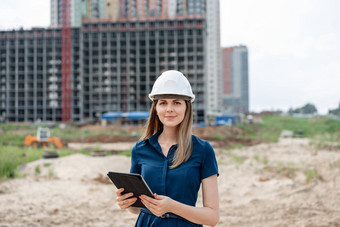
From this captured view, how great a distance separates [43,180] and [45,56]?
Answer: 62.8 meters

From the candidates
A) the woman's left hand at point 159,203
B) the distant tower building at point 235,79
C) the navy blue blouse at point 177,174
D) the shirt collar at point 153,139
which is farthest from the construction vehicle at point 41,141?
the distant tower building at point 235,79

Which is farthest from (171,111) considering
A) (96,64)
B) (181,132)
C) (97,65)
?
(96,64)

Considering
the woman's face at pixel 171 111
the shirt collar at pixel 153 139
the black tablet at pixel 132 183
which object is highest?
the woman's face at pixel 171 111

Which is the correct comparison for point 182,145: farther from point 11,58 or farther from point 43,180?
point 11,58

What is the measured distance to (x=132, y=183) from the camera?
5.66ft

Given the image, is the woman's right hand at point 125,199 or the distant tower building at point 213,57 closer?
the woman's right hand at point 125,199

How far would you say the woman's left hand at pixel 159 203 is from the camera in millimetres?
1708

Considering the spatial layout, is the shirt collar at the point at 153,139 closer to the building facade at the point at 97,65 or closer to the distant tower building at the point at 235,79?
the building facade at the point at 97,65

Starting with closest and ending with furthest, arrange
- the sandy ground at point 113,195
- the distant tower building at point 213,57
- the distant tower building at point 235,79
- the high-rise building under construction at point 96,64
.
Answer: the sandy ground at point 113,195, the high-rise building under construction at point 96,64, the distant tower building at point 213,57, the distant tower building at point 235,79

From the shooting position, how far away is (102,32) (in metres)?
64.5

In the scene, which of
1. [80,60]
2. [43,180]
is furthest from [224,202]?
[80,60]

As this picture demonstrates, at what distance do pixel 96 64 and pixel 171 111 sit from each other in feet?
212

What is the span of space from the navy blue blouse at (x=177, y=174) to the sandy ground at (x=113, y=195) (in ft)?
15.2

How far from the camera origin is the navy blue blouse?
1848 mm
